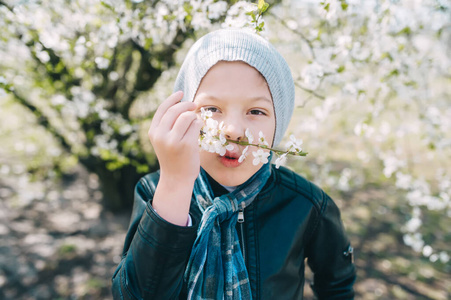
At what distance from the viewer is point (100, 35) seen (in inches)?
98.4

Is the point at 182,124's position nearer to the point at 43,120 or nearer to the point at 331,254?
the point at 331,254

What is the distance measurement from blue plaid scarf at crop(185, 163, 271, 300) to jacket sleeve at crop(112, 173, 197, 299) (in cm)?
13

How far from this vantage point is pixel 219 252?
129 centimetres

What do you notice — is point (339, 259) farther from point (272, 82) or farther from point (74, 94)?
point (74, 94)

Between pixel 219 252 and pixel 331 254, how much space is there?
62 cm

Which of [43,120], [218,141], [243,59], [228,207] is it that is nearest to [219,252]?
[228,207]

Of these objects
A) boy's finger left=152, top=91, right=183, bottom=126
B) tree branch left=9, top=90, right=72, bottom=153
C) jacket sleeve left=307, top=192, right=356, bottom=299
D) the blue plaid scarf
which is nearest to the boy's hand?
boy's finger left=152, top=91, right=183, bottom=126

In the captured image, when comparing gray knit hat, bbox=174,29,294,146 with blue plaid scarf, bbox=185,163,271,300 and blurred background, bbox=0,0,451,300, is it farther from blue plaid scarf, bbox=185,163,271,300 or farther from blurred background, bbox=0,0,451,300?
blue plaid scarf, bbox=185,163,271,300

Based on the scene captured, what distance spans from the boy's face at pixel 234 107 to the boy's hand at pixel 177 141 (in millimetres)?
178

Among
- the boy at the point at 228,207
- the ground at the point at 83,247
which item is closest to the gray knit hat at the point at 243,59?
the boy at the point at 228,207

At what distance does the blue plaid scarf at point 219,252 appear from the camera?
4.06 ft

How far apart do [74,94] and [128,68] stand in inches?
36.5

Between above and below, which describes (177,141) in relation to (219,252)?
above

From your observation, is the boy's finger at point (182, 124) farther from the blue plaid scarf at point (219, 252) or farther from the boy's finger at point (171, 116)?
the blue plaid scarf at point (219, 252)
